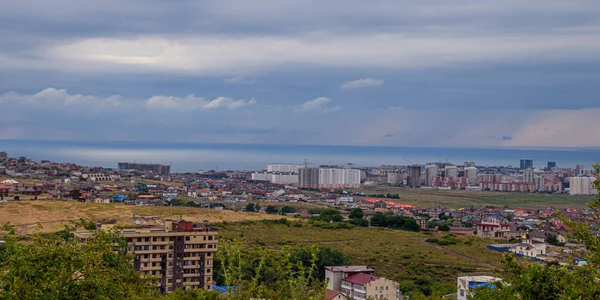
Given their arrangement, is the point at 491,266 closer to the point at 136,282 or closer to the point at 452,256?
the point at 452,256

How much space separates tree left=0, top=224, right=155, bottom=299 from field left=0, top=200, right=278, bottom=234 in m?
25.7

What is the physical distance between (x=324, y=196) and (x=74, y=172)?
27843 mm

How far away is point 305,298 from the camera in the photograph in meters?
7.51

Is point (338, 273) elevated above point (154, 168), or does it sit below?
below

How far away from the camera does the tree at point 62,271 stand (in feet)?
22.5

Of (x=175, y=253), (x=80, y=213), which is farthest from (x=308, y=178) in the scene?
(x=175, y=253)

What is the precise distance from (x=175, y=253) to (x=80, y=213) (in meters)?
18.0

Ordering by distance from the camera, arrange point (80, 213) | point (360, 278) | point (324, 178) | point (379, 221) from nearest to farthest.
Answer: point (360, 278) < point (80, 213) < point (379, 221) < point (324, 178)

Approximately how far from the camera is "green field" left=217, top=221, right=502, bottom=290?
28844 millimetres

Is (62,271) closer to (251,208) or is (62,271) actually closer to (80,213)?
(80,213)

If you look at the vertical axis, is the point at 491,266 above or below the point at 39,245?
below

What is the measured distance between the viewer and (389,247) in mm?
35219

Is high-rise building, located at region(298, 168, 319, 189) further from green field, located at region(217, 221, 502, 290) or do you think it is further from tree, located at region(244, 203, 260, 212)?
green field, located at region(217, 221, 502, 290)

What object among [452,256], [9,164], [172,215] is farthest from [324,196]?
[452,256]
